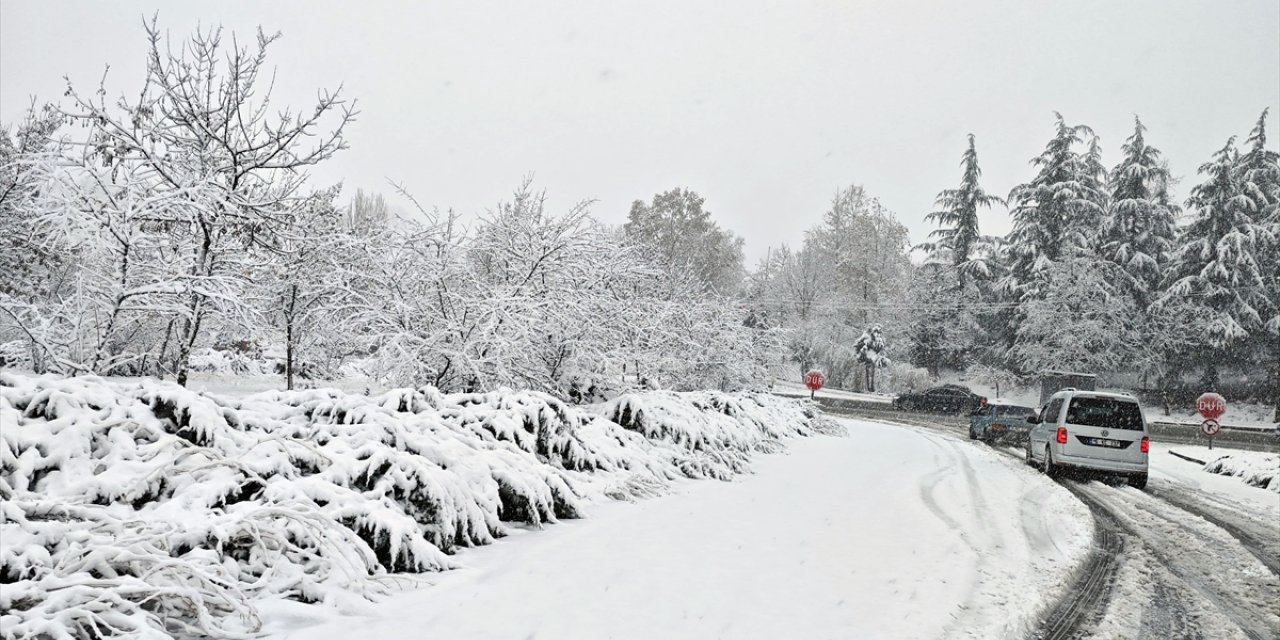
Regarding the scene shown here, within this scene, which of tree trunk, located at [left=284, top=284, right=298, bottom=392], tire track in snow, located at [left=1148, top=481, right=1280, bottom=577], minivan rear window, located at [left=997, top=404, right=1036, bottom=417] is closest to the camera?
tire track in snow, located at [left=1148, top=481, right=1280, bottom=577]

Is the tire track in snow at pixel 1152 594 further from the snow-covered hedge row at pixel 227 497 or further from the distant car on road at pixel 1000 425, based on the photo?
the distant car on road at pixel 1000 425

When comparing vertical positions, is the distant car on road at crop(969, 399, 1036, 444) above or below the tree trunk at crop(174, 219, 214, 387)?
below

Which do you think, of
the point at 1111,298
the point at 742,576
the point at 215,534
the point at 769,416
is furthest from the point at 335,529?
the point at 1111,298

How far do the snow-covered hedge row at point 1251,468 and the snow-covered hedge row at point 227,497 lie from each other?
48.9 ft

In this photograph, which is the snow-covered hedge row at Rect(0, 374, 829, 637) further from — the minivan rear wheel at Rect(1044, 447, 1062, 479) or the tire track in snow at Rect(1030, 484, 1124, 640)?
the minivan rear wheel at Rect(1044, 447, 1062, 479)

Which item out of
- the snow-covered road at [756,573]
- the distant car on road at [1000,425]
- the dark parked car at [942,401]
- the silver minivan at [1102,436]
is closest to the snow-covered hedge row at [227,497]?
the snow-covered road at [756,573]

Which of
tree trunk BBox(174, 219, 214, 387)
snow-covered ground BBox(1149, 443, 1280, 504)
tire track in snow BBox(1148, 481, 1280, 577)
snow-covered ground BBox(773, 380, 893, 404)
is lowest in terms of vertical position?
tire track in snow BBox(1148, 481, 1280, 577)

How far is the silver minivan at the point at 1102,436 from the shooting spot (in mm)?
13141

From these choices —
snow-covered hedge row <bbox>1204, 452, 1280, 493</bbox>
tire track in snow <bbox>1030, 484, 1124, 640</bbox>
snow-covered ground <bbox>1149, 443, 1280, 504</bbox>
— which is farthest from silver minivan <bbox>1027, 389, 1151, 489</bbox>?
tire track in snow <bbox>1030, 484, 1124, 640</bbox>

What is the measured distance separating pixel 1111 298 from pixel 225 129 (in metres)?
45.3

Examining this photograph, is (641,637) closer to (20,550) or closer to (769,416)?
(20,550)

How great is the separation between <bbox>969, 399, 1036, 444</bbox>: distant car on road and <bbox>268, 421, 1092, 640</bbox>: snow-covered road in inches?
536

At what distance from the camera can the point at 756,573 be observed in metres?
5.67

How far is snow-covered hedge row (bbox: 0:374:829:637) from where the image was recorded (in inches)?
135
